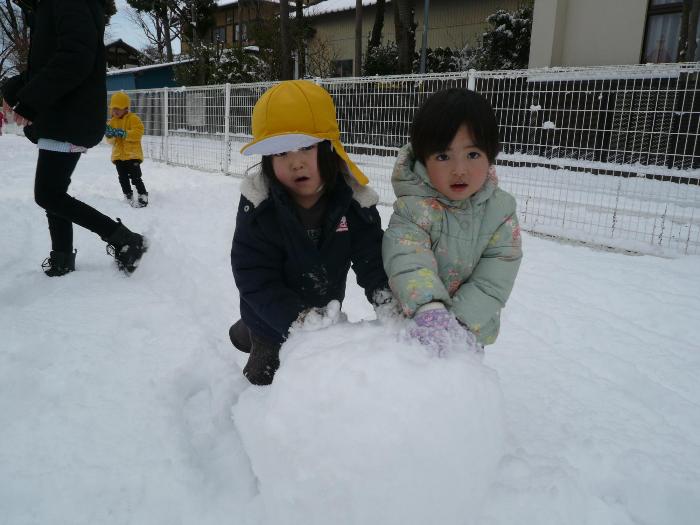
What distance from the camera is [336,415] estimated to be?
1278mm

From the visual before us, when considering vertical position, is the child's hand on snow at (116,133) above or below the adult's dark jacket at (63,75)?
below

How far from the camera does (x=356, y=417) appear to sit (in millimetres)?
1259

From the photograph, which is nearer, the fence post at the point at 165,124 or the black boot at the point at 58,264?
the black boot at the point at 58,264

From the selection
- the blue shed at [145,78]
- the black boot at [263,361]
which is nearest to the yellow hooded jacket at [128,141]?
the black boot at [263,361]

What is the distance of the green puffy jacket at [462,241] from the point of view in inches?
66.7

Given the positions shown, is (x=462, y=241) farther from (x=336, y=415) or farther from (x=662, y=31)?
(x=662, y=31)

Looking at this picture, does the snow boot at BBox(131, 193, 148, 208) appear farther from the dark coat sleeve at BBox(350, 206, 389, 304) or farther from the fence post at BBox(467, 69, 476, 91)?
the dark coat sleeve at BBox(350, 206, 389, 304)

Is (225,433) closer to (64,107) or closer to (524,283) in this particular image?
(64,107)

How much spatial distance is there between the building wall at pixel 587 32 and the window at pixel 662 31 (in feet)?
1.15

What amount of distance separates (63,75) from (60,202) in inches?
29.3

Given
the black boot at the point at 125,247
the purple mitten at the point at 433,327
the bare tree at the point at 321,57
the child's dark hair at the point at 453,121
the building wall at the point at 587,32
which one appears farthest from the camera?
the bare tree at the point at 321,57

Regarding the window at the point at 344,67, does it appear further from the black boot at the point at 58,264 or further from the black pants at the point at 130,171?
the black boot at the point at 58,264

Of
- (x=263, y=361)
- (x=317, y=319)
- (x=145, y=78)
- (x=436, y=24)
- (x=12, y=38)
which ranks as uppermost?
(x=12, y=38)

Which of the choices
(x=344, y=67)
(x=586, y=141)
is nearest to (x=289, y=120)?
(x=586, y=141)
